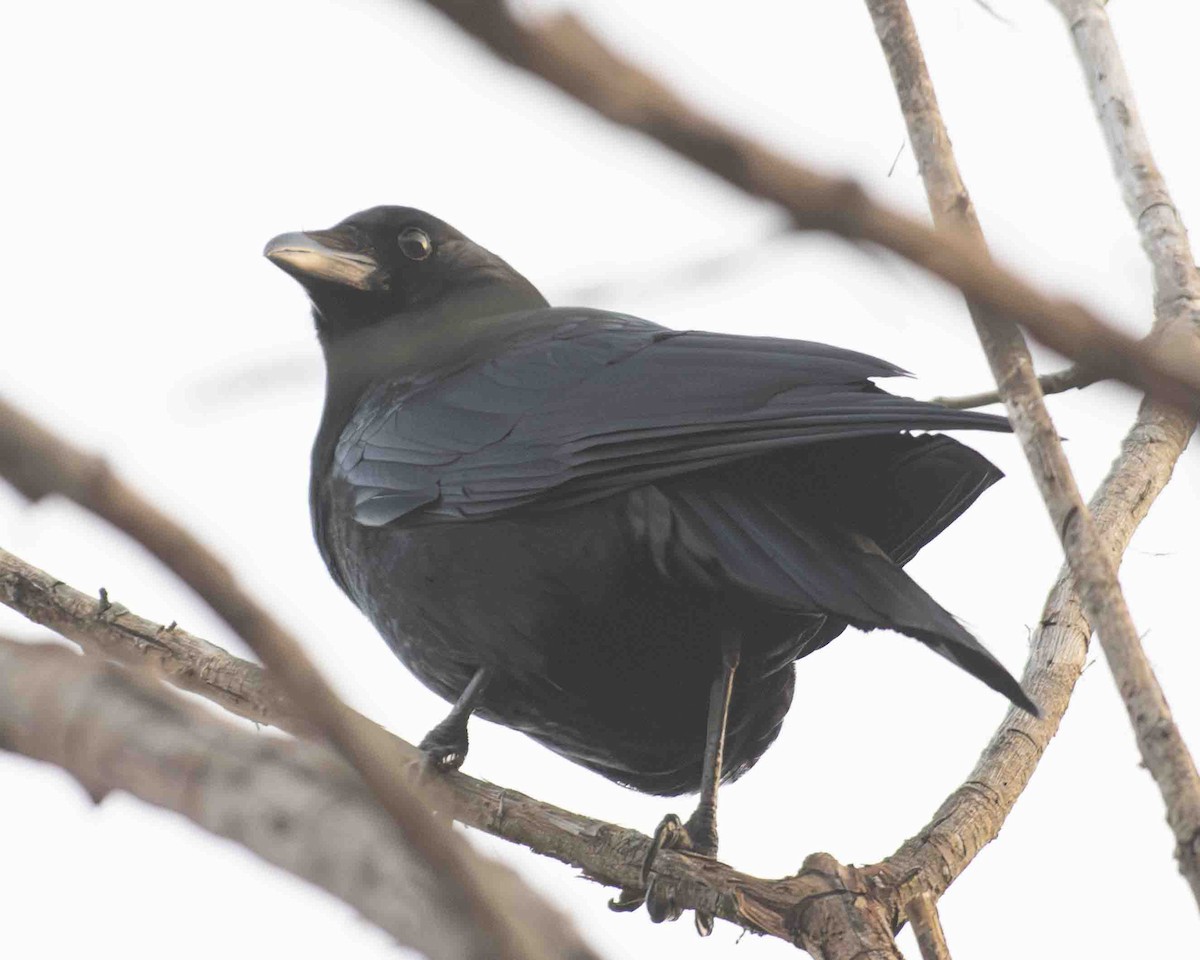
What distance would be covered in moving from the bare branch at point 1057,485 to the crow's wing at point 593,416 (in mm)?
1078

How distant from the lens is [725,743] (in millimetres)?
4281

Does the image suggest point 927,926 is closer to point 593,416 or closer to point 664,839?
point 664,839

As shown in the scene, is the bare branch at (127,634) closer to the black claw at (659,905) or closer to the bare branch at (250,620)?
the black claw at (659,905)

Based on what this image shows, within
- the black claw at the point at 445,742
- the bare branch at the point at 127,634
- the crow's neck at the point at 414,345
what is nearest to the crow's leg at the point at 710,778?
the black claw at the point at 445,742

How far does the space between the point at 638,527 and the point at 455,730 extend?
0.80 meters

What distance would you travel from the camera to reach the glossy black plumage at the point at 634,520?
3568mm

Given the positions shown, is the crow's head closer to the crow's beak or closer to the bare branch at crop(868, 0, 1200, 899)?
the crow's beak

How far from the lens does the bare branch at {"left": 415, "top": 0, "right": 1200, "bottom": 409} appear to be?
0.86 m

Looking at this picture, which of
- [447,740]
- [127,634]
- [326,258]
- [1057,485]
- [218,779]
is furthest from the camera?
[326,258]

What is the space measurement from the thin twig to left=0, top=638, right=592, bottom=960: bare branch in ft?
7.06

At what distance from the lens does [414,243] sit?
17.8ft

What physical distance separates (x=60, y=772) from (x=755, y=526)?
8.56 ft

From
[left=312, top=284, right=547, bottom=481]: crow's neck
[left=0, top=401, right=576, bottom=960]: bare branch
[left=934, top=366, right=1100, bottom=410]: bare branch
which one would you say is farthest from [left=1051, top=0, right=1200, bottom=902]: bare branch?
[left=0, top=401, right=576, bottom=960]: bare branch

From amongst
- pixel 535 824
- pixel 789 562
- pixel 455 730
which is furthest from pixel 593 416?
pixel 535 824
